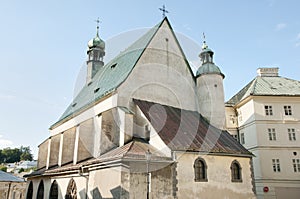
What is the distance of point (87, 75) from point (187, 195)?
63.0ft

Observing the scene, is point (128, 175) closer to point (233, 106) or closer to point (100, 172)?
point (100, 172)

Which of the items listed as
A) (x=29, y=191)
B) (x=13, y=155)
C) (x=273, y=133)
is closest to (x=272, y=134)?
(x=273, y=133)

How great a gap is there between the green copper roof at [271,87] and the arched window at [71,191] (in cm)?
1659

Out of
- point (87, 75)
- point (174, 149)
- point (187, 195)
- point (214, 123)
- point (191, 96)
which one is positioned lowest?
point (187, 195)

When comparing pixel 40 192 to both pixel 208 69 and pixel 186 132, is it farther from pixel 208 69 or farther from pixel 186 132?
pixel 208 69

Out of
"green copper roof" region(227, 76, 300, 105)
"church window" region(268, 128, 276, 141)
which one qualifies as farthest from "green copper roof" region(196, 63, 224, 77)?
"church window" region(268, 128, 276, 141)

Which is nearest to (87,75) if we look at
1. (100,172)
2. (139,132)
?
(139,132)

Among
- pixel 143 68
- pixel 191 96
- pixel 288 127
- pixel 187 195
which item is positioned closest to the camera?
pixel 187 195

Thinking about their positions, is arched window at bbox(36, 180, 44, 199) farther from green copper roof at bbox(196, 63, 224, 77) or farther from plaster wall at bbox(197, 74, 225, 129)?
green copper roof at bbox(196, 63, 224, 77)

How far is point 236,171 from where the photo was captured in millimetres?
14586

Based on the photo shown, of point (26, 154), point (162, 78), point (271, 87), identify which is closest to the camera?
point (162, 78)

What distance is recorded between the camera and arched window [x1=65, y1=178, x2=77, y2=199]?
48.3 feet

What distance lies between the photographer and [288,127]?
22922mm

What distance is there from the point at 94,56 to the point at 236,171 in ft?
65.0
